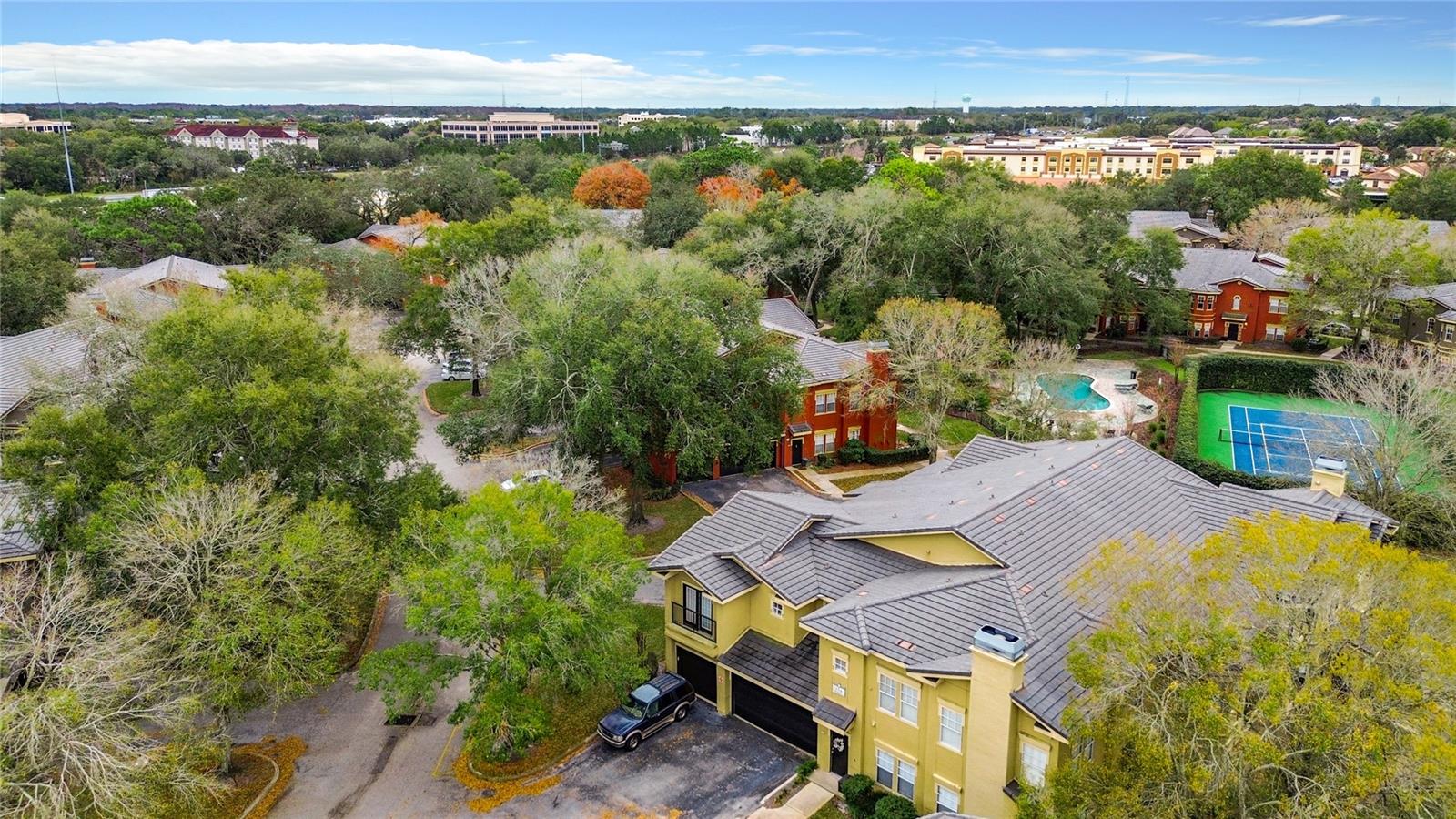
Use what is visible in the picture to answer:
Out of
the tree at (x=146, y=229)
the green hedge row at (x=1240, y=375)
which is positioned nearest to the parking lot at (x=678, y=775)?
the green hedge row at (x=1240, y=375)

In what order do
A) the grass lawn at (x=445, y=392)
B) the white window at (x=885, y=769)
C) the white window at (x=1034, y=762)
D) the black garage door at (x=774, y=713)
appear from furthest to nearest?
1. the grass lawn at (x=445, y=392)
2. the black garage door at (x=774, y=713)
3. the white window at (x=885, y=769)
4. the white window at (x=1034, y=762)

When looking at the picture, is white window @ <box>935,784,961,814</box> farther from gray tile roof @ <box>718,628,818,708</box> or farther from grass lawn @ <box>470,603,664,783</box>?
grass lawn @ <box>470,603,664,783</box>

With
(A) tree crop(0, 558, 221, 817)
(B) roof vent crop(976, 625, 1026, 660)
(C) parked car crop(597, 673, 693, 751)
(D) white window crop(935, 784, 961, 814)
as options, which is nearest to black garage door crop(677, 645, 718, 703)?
(C) parked car crop(597, 673, 693, 751)

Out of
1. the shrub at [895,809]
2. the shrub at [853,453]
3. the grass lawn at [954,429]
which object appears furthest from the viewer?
the grass lawn at [954,429]

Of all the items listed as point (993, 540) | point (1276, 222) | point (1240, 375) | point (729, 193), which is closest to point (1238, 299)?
point (1240, 375)

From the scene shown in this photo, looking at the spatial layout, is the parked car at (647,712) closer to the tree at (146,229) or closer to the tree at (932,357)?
the tree at (932,357)

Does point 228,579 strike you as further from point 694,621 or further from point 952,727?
point 952,727
